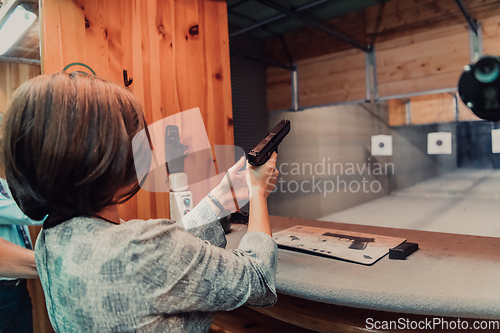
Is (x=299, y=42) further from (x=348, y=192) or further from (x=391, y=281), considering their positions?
(x=391, y=281)

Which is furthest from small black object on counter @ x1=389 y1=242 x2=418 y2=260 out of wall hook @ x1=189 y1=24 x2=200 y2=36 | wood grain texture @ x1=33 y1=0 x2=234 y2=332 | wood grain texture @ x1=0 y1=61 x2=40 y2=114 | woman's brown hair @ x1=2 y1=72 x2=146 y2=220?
wood grain texture @ x1=0 y1=61 x2=40 y2=114

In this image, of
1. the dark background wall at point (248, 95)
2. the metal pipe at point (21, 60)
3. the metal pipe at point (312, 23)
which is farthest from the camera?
the dark background wall at point (248, 95)

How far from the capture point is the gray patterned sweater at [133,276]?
0.45 metres

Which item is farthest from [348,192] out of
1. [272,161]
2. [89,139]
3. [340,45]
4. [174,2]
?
[89,139]

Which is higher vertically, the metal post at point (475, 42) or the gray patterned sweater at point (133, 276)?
the metal post at point (475, 42)

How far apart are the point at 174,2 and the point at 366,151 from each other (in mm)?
4042

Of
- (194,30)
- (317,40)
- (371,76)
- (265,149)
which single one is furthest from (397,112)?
(265,149)

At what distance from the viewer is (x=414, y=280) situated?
78cm

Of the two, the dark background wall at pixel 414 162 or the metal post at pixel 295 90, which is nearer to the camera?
the metal post at pixel 295 90

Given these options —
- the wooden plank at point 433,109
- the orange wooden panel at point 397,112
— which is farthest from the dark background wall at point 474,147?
the orange wooden panel at point 397,112

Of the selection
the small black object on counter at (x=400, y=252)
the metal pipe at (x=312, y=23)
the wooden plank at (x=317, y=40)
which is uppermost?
the wooden plank at (x=317, y=40)

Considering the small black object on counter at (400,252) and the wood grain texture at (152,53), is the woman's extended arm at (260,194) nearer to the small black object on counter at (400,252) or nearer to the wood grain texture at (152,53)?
the small black object on counter at (400,252)

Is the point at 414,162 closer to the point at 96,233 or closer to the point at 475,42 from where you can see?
the point at 475,42

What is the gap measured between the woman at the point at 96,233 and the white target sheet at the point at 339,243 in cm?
54
